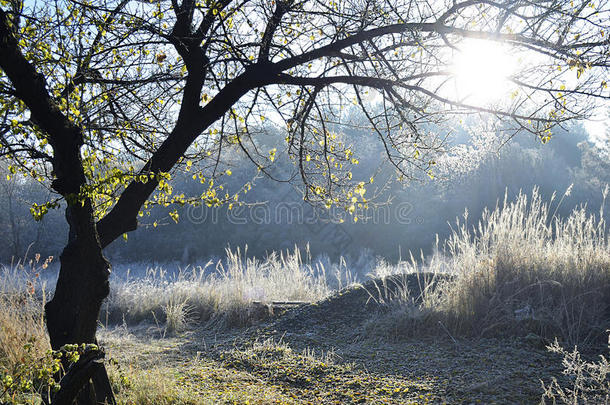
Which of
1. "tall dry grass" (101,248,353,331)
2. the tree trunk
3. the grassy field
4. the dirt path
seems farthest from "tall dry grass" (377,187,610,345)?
the tree trunk

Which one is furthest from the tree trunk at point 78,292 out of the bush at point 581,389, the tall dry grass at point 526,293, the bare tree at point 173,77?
the tall dry grass at point 526,293

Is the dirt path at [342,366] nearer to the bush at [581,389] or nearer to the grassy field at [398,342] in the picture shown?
the grassy field at [398,342]

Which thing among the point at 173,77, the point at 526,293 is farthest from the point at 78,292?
the point at 526,293

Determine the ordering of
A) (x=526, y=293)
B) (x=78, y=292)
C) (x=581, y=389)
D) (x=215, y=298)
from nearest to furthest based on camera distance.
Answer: (x=78, y=292) → (x=581, y=389) → (x=526, y=293) → (x=215, y=298)

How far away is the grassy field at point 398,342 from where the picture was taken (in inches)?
134

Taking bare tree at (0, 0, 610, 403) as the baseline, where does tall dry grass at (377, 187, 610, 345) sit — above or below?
below

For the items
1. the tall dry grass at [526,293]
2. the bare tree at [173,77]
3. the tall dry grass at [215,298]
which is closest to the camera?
the bare tree at [173,77]

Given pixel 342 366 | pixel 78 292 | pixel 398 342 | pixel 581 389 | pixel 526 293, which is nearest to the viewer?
pixel 78 292

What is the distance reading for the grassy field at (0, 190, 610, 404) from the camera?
11.2ft

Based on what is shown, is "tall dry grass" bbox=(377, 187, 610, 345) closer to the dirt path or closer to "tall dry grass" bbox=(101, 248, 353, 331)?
the dirt path

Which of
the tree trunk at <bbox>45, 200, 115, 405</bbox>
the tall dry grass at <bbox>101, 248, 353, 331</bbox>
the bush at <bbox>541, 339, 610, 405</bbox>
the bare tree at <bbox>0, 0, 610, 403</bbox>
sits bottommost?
the tall dry grass at <bbox>101, 248, 353, 331</bbox>

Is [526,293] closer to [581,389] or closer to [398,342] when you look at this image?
[398,342]

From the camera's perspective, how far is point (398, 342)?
487 centimetres

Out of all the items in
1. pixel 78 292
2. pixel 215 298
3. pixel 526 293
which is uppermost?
pixel 78 292
